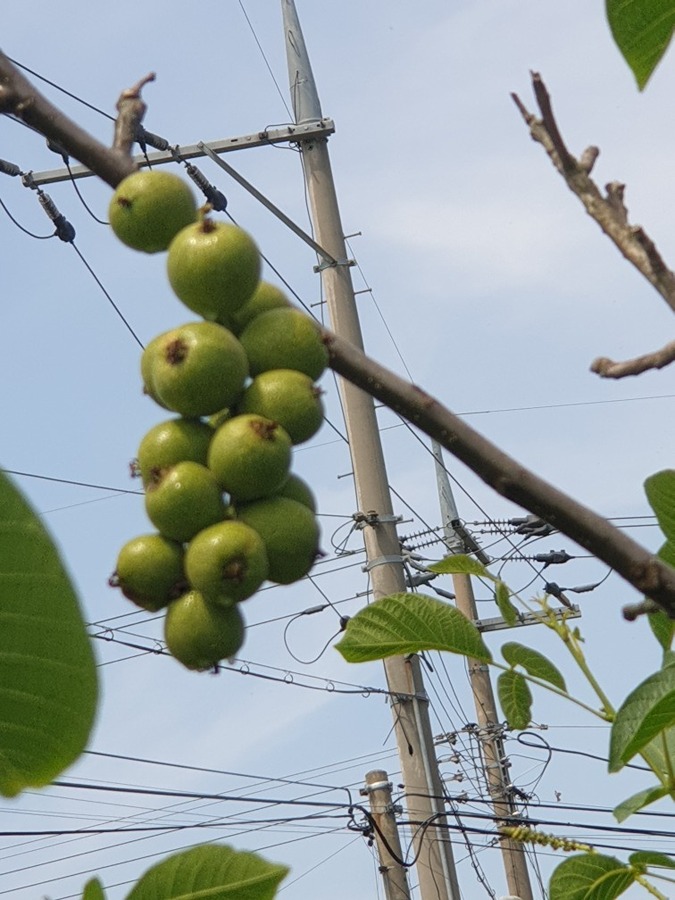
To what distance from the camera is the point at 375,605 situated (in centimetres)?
134

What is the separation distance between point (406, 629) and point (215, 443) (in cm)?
43

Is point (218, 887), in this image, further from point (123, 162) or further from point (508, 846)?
point (508, 846)

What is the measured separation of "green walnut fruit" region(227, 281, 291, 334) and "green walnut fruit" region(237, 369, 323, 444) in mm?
83

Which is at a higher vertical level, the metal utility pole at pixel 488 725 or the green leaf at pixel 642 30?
the metal utility pole at pixel 488 725

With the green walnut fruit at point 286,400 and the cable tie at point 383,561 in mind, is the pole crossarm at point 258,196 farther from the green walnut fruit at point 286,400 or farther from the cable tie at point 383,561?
the green walnut fruit at point 286,400

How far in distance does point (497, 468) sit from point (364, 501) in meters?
7.10

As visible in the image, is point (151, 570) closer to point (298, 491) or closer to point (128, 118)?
point (298, 491)

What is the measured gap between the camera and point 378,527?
7.84 meters

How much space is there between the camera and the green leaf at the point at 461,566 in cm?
150

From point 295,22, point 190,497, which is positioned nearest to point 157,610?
point 190,497

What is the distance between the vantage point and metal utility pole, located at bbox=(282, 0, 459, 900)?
779 centimetres

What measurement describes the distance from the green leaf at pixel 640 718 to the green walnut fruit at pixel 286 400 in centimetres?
41

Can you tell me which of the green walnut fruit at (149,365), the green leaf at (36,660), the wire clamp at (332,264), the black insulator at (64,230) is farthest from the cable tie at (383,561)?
the green leaf at (36,660)

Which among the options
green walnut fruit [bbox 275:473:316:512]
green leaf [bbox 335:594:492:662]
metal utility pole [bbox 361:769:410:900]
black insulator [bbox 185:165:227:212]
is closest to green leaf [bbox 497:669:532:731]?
green leaf [bbox 335:594:492:662]
